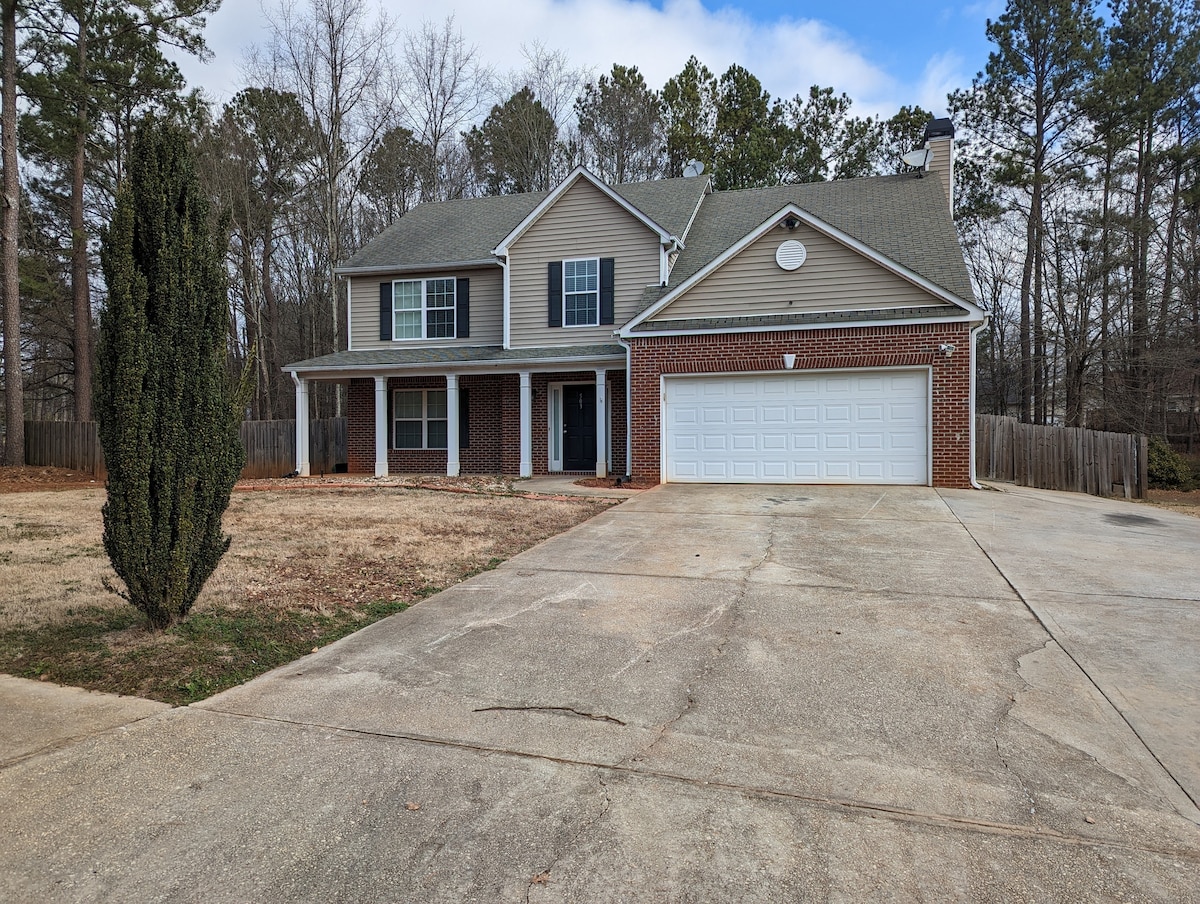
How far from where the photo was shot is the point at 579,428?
16469 mm

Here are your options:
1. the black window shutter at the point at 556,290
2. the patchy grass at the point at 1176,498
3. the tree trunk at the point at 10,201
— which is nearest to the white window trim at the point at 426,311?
the black window shutter at the point at 556,290

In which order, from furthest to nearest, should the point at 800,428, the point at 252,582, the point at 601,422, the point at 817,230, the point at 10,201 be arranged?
the point at 10,201 → the point at 601,422 → the point at 817,230 → the point at 800,428 → the point at 252,582

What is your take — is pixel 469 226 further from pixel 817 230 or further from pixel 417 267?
pixel 817 230

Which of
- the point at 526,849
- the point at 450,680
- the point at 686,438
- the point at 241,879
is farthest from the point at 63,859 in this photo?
the point at 686,438

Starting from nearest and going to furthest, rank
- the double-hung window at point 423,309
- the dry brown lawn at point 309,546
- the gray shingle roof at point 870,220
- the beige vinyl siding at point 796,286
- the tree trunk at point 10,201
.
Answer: the dry brown lawn at point 309,546
the beige vinyl siding at point 796,286
the gray shingle roof at point 870,220
the double-hung window at point 423,309
the tree trunk at point 10,201

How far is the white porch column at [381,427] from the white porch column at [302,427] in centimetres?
189

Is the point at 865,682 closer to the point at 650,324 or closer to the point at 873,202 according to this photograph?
the point at 650,324

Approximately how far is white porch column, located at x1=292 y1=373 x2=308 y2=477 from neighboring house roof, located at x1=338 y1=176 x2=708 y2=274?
9.87ft

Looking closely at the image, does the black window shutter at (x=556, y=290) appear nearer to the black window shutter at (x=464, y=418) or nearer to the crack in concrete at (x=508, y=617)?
the black window shutter at (x=464, y=418)

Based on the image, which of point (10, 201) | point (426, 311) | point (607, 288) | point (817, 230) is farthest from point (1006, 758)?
point (10, 201)

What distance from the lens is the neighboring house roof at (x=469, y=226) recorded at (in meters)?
17.0

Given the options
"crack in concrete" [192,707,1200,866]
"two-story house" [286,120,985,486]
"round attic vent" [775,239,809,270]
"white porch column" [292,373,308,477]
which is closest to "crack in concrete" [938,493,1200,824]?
"crack in concrete" [192,707,1200,866]

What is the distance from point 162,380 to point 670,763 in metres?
3.88

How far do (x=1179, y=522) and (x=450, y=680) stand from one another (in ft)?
35.5
